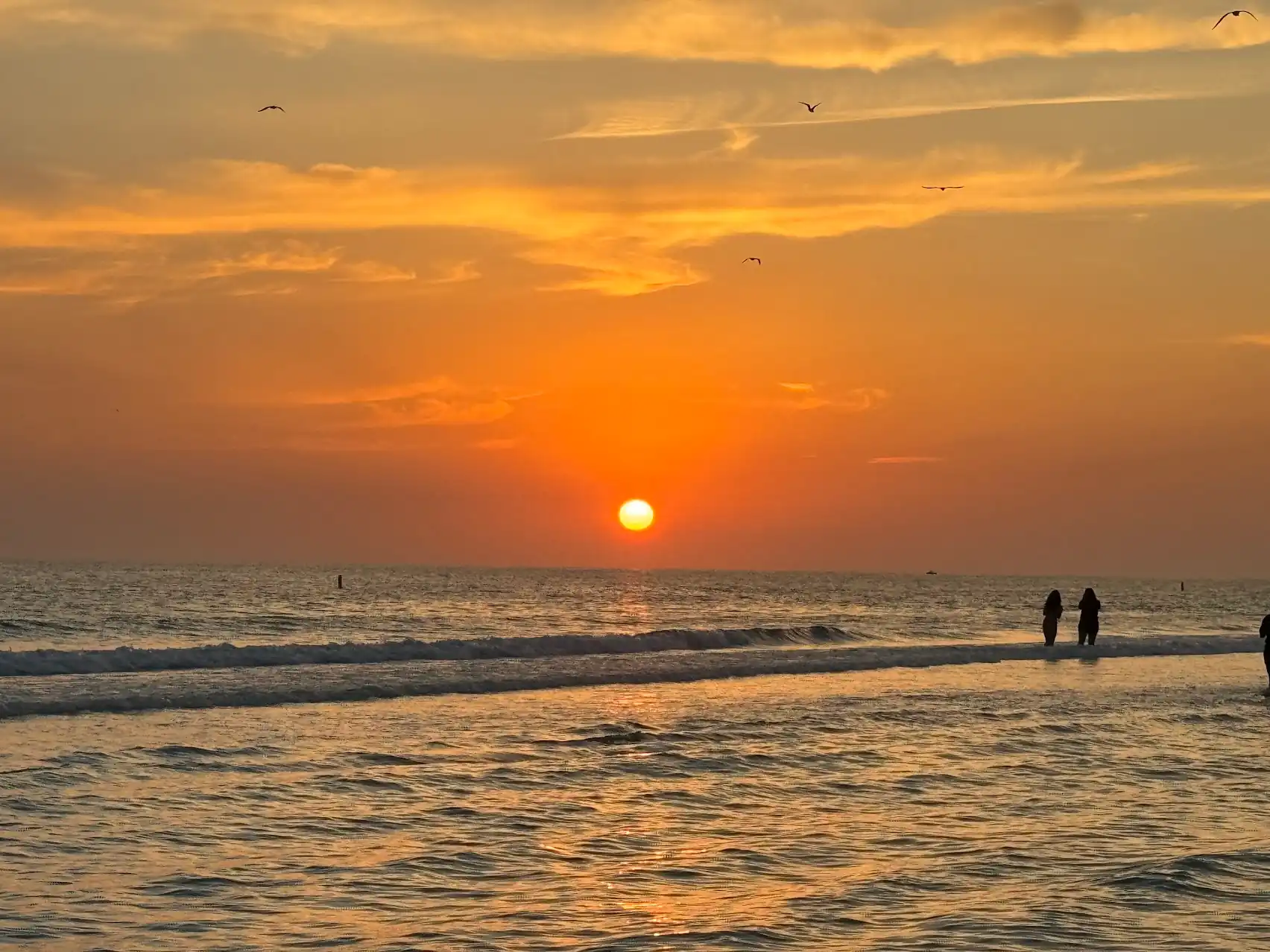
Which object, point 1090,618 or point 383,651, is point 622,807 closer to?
point 383,651

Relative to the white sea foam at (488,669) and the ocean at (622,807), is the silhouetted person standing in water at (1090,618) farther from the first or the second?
the ocean at (622,807)

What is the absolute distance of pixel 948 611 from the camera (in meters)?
82.1

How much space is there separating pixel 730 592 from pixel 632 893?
11563 cm

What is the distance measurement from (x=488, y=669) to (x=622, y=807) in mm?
17054

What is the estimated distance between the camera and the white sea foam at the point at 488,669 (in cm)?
2397

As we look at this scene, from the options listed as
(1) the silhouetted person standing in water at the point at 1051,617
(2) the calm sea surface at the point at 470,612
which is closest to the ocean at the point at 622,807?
(1) the silhouetted person standing in water at the point at 1051,617

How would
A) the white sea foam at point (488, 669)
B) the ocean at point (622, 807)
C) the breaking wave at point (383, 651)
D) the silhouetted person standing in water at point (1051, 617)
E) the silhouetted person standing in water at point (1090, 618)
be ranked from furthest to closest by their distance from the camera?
the silhouetted person standing in water at point (1090, 618), the silhouetted person standing in water at point (1051, 617), the breaking wave at point (383, 651), the white sea foam at point (488, 669), the ocean at point (622, 807)

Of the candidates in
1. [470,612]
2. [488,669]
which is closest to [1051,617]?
[488,669]

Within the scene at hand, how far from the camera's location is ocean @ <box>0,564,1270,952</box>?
964 centimetres

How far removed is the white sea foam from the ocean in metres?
0.19

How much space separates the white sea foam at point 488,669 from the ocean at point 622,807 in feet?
0.63

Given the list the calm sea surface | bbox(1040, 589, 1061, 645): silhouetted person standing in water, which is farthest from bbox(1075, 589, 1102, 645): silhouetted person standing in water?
the calm sea surface

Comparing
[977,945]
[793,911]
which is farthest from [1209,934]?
[793,911]

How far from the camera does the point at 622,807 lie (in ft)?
46.0
